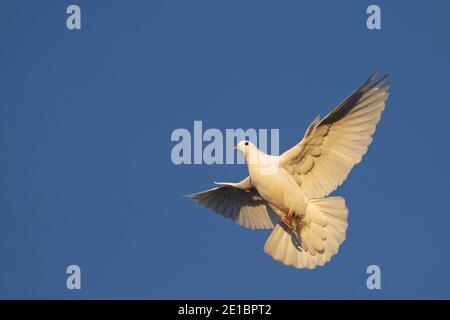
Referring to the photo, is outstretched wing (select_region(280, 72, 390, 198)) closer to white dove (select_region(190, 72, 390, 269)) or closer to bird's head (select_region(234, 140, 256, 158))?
white dove (select_region(190, 72, 390, 269))

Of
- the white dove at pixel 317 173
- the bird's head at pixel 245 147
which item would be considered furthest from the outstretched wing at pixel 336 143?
the bird's head at pixel 245 147

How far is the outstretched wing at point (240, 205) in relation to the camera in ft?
63.7

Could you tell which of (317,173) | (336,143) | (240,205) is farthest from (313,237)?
(240,205)

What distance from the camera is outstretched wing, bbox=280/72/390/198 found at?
17.2 m

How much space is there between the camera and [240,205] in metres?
19.5

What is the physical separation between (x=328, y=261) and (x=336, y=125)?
2575 millimetres

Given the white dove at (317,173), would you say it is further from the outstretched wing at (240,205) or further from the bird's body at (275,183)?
the outstretched wing at (240,205)

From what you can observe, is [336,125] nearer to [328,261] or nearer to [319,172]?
[319,172]

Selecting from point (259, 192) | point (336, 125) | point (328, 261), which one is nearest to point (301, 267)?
point (328, 261)

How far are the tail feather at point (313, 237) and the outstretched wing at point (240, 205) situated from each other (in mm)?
688

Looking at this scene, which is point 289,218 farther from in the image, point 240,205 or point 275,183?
point 240,205

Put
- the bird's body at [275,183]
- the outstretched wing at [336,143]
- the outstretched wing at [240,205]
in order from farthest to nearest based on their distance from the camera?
1. the outstretched wing at [240,205]
2. the bird's body at [275,183]
3. the outstretched wing at [336,143]

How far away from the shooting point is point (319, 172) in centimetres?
1784

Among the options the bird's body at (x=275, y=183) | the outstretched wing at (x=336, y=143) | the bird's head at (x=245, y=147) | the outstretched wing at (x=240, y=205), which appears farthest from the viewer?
the outstretched wing at (x=240, y=205)
